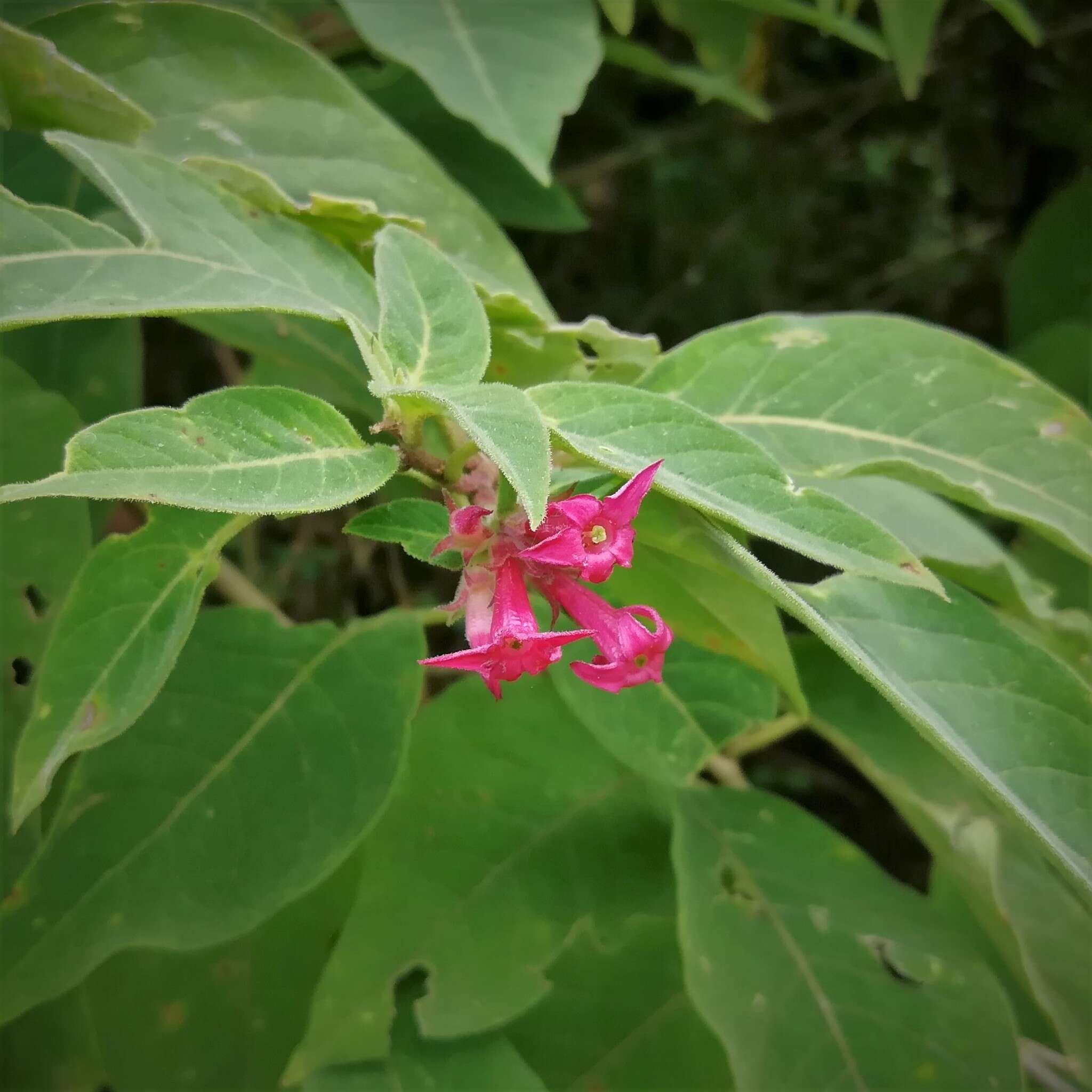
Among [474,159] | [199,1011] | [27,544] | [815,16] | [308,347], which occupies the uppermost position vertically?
[815,16]

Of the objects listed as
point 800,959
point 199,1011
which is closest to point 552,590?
point 800,959

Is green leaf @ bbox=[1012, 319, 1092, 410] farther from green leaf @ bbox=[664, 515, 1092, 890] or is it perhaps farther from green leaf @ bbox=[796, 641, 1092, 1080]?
green leaf @ bbox=[664, 515, 1092, 890]

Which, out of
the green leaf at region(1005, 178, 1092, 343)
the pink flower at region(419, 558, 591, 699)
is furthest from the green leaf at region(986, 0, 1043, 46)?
the pink flower at region(419, 558, 591, 699)

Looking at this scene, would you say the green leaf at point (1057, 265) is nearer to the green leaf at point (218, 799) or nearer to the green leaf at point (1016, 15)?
the green leaf at point (1016, 15)

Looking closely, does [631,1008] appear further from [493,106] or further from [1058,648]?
[493,106]

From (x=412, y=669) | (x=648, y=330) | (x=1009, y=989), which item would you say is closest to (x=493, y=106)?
(x=412, y=669)

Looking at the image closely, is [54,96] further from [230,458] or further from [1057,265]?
[1057,265]
